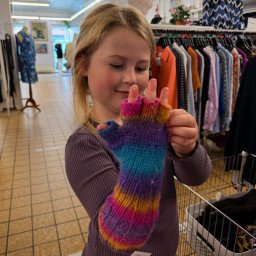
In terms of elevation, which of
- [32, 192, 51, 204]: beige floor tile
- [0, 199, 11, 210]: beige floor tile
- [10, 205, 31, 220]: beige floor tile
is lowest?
[0, 199, 11, 210]: beige floor tile

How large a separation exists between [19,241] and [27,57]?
4267 millimetres

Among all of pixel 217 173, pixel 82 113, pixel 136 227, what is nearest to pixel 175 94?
pixel 217 173

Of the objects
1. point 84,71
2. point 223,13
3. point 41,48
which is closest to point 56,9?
point 41,48

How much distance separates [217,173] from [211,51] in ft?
4.22

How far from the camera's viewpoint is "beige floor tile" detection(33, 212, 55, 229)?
1.87 metres

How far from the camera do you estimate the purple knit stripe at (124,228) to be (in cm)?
46

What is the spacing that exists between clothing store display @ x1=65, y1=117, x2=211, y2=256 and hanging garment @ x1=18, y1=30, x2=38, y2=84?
16.4 feet

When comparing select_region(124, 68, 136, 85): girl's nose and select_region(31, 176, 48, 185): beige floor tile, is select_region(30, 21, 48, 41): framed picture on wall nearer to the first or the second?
select_region(31, 176, 48, 185): beige floor tile

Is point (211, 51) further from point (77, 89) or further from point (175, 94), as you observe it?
point (77, 89)

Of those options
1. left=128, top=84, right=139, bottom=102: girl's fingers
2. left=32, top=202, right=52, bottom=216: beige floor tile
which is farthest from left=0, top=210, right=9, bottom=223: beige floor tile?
left=128, top=84, right=139, bottom=102: girl's fingers

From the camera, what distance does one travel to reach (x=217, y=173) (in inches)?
99.2

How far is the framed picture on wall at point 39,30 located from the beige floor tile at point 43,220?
13.3 m

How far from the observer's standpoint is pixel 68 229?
6.02 feet

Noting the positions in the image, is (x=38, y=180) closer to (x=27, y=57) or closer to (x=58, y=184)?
(x=58, y=184)
